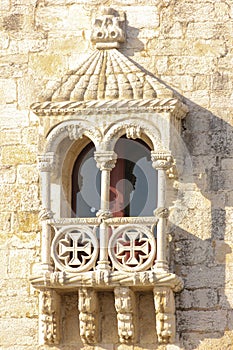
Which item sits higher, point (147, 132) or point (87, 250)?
point (147, 132)

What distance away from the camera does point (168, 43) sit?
17.2 meters

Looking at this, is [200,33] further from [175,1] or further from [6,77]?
[6,77]

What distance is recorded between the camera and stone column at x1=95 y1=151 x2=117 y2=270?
54.3 feet

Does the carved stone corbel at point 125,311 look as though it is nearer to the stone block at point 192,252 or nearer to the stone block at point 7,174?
the stone block at point 192,252

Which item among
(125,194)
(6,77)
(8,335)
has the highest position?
(6,77)

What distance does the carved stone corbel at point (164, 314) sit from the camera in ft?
54.2

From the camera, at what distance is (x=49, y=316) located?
660 inches

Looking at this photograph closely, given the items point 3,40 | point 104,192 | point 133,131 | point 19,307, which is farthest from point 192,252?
point 3,40

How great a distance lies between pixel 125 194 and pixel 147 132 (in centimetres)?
68

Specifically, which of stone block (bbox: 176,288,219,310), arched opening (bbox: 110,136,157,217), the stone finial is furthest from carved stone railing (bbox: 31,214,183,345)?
the stone finial

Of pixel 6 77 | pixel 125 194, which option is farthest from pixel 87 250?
pixel 6 77

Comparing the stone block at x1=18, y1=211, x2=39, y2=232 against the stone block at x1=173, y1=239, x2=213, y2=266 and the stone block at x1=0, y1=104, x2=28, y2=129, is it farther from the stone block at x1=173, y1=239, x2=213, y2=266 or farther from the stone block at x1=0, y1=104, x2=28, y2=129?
the stone block at x1=173, y1=239, x2=213, y2=266

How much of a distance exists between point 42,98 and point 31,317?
1950 mm

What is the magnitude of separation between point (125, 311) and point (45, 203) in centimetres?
118
